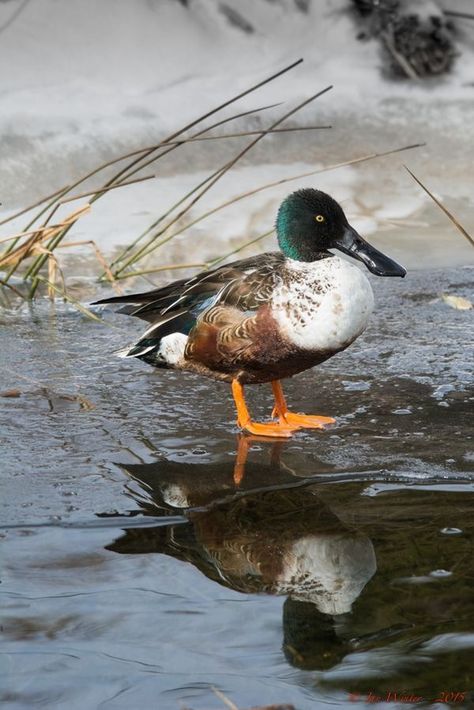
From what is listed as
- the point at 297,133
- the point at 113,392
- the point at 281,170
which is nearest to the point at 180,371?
the point at 113,392

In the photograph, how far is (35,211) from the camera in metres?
6.45

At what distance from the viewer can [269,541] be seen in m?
3.00

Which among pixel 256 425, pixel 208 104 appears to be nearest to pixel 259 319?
pixel 256 425

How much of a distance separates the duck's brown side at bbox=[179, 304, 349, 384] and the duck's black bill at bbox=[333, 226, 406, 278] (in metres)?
0.39

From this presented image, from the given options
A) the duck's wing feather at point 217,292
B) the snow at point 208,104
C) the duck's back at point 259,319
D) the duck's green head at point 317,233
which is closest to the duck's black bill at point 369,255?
the duck's green head at point 317,233

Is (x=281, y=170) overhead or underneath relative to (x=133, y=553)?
underneath

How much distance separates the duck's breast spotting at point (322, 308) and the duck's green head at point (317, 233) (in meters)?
0.20

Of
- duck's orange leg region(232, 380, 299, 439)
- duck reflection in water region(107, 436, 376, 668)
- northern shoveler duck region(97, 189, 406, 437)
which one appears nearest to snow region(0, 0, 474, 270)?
northern shoveler duck region(97, 189, 406, 437)

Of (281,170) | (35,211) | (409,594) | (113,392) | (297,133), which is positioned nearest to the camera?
(409,594)

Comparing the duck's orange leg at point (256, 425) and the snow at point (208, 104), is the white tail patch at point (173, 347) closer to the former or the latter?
the duck's orange leg at point (256, 425)

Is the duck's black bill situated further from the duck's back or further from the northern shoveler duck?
the duck's back

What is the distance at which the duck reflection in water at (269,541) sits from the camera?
259cm

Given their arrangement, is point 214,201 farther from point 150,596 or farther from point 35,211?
point 150,596

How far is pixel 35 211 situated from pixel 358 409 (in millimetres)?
3070
